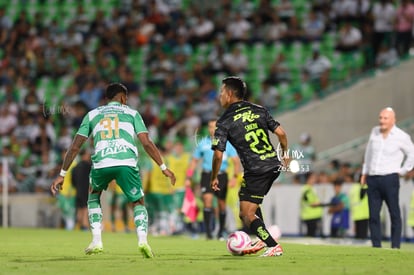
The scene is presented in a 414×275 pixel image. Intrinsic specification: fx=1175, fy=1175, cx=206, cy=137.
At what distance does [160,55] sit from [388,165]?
16.1 meters

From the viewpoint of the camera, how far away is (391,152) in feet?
60.0

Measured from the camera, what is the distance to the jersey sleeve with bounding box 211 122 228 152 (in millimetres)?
13943

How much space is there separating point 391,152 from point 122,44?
17607mm

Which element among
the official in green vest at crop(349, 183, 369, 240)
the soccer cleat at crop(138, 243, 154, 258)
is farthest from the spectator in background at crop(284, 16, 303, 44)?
the soccer cleat at crop(138, 243, 154, 258)

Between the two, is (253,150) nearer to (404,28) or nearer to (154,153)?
(154,153)

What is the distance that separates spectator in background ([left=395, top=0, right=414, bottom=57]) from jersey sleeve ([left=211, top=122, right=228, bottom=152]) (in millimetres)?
16160

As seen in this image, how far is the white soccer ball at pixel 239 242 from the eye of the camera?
1433 centimetres

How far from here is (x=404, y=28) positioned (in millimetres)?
29859

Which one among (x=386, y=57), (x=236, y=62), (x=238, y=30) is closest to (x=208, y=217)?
(x=386, y=57)

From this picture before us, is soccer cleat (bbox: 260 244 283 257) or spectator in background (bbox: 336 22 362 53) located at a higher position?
spectator in background (bbox: 336 22 362 53)

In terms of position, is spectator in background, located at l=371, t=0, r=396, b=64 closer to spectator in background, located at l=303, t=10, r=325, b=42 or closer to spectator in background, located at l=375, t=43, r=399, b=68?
spectator in background, located at l=375, t=43, r=399, b=68

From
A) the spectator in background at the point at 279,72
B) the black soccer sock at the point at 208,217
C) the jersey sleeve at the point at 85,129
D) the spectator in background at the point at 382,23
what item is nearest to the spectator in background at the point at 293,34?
the spectator in background at the point at 279,72

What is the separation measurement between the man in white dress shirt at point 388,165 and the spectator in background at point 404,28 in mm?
11413

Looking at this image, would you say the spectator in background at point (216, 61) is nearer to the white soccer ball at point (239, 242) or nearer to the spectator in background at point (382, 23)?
the spectator in background at point (382, 23)
